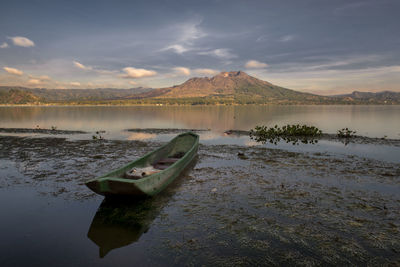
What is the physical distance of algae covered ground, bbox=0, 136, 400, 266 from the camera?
6.33 meters

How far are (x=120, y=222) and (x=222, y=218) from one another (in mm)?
3612

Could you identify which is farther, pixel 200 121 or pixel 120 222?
pixel 200 121

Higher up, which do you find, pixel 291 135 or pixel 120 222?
pixel 291 135

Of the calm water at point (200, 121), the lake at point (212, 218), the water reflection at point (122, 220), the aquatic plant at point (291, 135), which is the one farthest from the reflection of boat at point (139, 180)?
the calm water at point (200, 121)

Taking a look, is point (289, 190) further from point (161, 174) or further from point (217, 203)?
point (161, 174)

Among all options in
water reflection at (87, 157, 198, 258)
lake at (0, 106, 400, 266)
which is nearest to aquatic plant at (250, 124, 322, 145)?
lake at (0, 106, 400, 266)

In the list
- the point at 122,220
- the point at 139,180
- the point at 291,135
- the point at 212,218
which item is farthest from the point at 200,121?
the point at 122,220

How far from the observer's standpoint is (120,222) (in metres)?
8.10

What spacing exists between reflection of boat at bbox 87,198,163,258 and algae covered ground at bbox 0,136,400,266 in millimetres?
34

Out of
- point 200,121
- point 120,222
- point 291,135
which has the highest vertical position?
point 200,121

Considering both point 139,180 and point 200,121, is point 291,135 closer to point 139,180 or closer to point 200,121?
point 139,180

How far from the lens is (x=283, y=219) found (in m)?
8.26

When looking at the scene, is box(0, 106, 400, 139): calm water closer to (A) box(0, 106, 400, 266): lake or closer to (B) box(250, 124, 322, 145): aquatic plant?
(B) box(250, 124, 322, 145): aquatic plant

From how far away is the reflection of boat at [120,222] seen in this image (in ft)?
23.2
